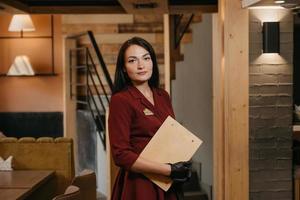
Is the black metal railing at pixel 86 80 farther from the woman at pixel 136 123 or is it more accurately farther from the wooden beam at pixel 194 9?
the woman at pixel 136 123

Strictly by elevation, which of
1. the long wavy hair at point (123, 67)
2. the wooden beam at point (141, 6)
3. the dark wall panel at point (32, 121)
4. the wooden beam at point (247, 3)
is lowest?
the dark wall panel at point (32, 121)

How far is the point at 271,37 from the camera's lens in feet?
11.4

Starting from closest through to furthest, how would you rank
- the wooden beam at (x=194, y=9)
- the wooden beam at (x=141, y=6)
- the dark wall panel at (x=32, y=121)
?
the wooden beam at (x=141, y=6) → the wooden beam at (x=194, y=9) → the dark wall panel at (x=32, y=121)

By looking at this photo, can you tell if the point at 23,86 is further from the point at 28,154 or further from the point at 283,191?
the point at 283,191

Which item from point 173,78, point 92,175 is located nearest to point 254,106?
point 92,175

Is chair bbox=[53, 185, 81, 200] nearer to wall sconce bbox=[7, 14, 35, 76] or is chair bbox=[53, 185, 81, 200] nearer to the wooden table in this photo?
the wooden table

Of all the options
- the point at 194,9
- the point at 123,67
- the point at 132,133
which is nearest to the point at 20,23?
the point at 194,9

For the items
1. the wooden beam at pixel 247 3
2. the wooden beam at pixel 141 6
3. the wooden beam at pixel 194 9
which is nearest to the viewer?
the wooden beam at pixel 247 3

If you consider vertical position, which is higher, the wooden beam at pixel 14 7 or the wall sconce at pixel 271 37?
the wooden beam at pixel 14 7

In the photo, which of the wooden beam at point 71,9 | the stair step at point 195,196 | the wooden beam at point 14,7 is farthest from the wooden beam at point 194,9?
the stair step at point 195,196

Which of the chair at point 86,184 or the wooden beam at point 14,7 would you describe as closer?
the chair at point 86,184

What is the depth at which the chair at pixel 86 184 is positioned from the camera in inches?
97.8

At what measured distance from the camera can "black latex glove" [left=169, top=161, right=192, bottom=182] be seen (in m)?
1.95

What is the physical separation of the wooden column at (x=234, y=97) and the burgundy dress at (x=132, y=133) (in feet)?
5.12
